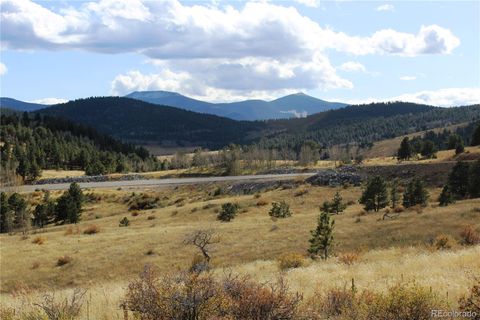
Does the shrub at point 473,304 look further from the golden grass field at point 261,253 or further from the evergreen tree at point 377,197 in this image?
the evergreen tree at point 377,197

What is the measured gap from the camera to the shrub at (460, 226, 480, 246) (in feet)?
73.8

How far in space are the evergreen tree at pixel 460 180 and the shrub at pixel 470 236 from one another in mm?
25742

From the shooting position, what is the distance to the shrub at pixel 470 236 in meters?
22.5

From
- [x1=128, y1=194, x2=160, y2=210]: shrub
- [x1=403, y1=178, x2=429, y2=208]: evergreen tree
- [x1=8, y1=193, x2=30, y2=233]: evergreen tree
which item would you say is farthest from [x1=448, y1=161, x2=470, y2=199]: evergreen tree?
[x1=8, y1=193, x2=30, y2=233]: evergreen tree

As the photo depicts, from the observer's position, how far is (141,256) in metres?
31.4

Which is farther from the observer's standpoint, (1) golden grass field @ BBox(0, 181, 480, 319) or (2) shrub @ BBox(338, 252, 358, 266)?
(2) shrub @ BBox(338, 252, 358, 266)

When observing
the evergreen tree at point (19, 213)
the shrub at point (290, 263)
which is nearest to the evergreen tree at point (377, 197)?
the shrub at point (290, 263)

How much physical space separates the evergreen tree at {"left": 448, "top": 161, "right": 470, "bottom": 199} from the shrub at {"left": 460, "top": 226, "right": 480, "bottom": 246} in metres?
25.7

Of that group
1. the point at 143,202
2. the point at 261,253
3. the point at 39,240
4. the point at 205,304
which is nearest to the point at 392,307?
the point at 205,304

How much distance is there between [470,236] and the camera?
2305 centimetres

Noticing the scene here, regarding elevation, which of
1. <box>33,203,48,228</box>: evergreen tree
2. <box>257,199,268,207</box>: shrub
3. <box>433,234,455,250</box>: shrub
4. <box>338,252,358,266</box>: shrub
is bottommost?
<box>33,203,48,228</box>: evergreen tree

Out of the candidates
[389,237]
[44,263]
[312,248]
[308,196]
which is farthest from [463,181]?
[44,263]

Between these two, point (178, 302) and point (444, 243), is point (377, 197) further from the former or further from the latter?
point (178, 302)

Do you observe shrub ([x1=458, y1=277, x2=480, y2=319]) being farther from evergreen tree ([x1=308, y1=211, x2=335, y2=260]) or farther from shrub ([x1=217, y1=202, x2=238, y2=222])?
shrub ([x1=217, y1=202, x2=238, y2=222])
